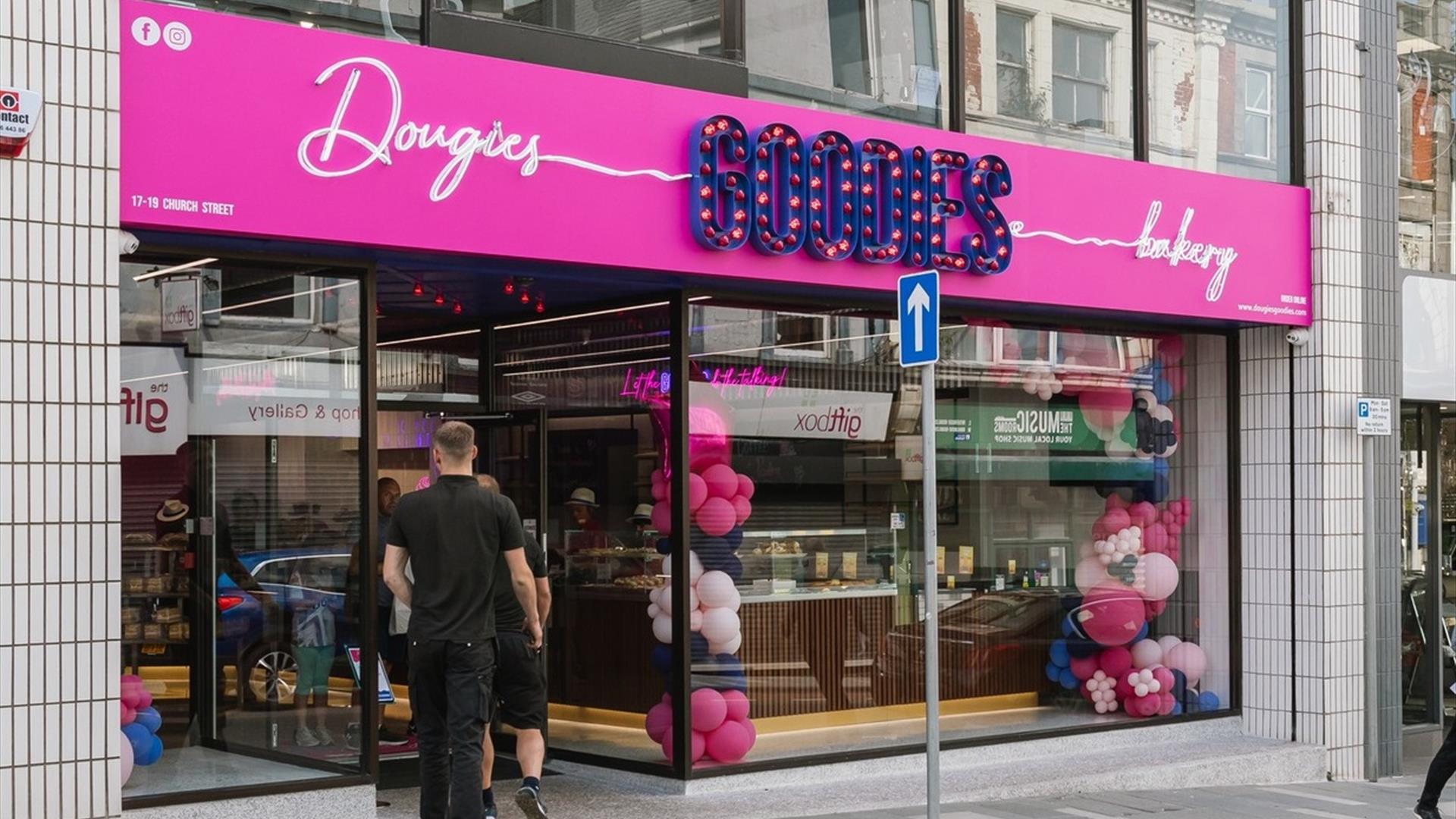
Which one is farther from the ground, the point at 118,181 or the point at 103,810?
the point at 118,181

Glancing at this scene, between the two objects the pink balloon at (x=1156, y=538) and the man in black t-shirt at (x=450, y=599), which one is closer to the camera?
the man in black t-shirt at (x=450, y=599)

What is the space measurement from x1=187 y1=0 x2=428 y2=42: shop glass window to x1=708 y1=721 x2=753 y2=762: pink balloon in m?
4.28

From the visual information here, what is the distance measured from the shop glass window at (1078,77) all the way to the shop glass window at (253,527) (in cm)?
541

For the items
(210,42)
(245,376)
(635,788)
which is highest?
(210,42)

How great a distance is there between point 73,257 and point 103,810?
2.34 metres

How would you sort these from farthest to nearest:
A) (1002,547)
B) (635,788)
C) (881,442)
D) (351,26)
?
(1002,547) < (881,442) < (635,788) < (351,26)

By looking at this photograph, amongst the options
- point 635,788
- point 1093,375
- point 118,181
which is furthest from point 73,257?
point 1093,375

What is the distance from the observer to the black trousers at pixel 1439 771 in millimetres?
9430

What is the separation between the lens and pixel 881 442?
1048cm

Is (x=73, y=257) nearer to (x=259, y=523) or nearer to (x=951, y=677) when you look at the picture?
(x=259, y=523)

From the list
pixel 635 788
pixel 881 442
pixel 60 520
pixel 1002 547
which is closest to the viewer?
pixel 60 520

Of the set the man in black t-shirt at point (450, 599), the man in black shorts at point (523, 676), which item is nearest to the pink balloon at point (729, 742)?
the man in black shorts at point (523, 676)

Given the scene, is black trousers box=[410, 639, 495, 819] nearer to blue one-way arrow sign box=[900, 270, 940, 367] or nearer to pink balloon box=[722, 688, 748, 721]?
blue one-way arrow sign box=[900, 270, 940, 367]

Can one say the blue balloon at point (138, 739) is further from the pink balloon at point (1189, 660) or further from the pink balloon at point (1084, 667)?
the pink balloon at point (1189, 660)
